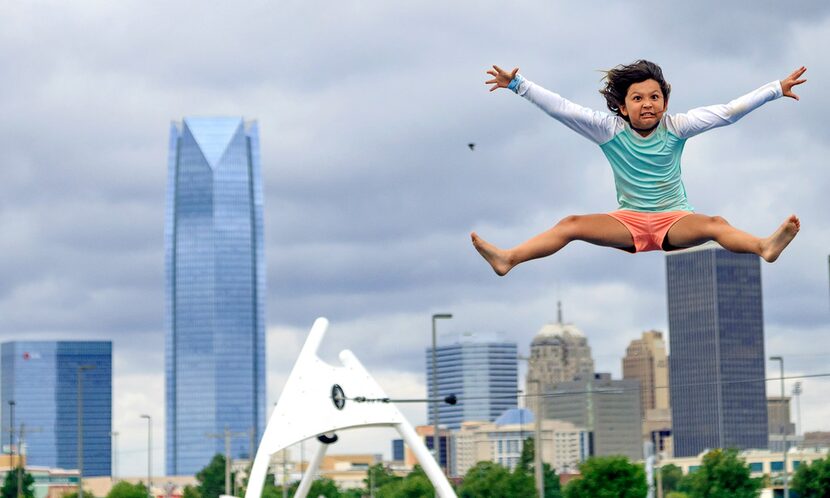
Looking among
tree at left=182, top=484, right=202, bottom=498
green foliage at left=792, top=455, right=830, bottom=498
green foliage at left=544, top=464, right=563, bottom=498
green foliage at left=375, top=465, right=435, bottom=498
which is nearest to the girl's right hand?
green foliage at left=792, top=455, right=830, bottom=498

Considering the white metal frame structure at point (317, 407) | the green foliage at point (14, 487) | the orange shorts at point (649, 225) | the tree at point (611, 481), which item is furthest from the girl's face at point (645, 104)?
the green foliage at point (14, 487)

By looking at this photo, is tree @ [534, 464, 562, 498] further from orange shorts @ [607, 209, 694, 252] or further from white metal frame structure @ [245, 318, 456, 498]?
orange shorts @ [607, 209, 694, 252]

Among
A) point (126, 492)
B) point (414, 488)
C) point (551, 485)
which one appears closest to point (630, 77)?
point (414, 488)

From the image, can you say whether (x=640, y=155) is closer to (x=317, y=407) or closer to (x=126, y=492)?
(x=317, y=407)

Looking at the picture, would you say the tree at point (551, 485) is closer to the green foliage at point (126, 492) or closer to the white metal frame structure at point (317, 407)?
the green foliage at point (126, 492)

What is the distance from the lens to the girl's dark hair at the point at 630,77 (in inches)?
656

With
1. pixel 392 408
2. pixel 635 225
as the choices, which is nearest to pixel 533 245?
pixel 635 225

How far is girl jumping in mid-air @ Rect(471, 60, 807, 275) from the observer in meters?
16.6

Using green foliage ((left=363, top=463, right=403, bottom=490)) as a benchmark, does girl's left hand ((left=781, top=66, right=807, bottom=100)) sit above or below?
above

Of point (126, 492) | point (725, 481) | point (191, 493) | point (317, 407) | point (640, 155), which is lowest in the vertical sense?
point (191, 493)

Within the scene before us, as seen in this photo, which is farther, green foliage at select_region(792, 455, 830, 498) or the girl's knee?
green foliage at select_region(792, 455, 830, 498)

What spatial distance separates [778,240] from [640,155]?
157 cm

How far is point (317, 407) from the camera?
5538cm

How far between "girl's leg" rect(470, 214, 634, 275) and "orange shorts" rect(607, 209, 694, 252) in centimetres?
7
